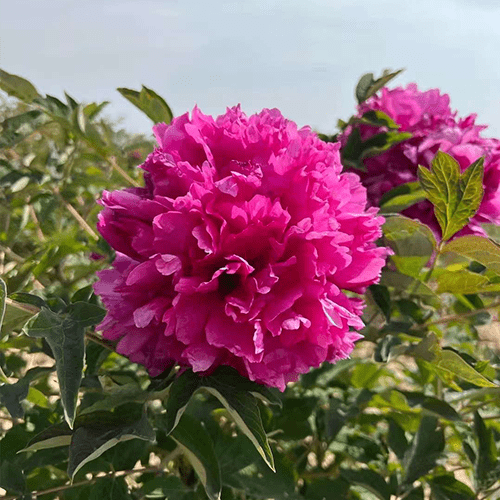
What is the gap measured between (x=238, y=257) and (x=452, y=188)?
0.83ft

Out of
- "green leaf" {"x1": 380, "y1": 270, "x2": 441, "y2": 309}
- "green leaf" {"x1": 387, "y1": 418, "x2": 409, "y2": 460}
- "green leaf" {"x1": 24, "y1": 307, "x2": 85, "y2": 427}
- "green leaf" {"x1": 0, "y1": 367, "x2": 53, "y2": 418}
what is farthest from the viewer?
"green leaf" {"x1": 387, "y1": 418, "x2": 409, "y2": 460}

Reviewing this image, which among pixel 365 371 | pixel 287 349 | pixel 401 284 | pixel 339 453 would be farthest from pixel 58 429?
pixel 365 371

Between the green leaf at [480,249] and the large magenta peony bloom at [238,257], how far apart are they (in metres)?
0.13

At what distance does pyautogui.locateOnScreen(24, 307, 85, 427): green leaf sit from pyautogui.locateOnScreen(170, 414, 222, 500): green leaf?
0.17m

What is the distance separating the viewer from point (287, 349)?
478 mm

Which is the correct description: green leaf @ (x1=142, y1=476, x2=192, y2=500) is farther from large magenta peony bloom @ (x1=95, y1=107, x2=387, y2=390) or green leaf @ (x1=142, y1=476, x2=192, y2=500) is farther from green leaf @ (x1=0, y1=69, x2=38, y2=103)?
green leaf @ (x1=0, y1=69, x2=38, y2=103)

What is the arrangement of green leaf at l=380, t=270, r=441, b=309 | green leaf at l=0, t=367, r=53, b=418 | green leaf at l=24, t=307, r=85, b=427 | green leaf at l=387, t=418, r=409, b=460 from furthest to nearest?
green leaf at l=387, t=418, r=409, b=460 < green leaf at l=380, t=270, r=441, b=309 < green leaf at l=0, t=367, r=53, b=418 < green leaf at l=24, t=307, r=85, b=427

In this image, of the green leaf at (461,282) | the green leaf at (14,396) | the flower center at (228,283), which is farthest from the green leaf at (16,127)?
the green leaf at (461,282)

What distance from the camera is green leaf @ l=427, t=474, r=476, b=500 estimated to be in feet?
2.68

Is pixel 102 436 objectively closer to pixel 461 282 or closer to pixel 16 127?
pixel 461 282

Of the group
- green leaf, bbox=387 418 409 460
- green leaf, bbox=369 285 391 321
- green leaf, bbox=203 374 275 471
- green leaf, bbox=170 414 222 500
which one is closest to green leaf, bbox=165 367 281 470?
green leaf, bbox=203 374 275 471

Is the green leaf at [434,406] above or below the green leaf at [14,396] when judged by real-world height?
below

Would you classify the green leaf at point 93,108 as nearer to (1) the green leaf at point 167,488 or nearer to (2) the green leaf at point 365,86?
(2) the green leaf at point 365,86

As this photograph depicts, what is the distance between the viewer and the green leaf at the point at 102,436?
0.47 metres
